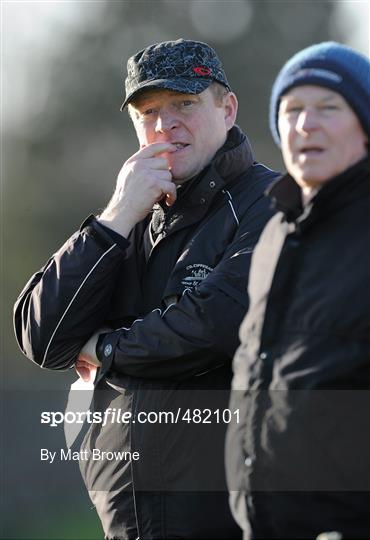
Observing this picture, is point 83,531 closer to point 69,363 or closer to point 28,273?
point 28,273

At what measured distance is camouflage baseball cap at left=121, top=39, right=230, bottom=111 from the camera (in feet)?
10.7

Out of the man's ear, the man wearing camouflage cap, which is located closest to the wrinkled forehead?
the man wearing camouflage cap

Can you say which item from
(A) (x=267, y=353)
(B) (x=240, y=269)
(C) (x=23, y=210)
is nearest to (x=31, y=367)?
(C) (x=23, y=210)

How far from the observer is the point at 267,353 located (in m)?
2.11

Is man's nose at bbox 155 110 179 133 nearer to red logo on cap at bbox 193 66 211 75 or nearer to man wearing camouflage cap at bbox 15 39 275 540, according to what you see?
man wearing camouflage cap at bbox 15 39 275 540

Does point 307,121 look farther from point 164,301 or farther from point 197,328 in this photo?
point 164,301

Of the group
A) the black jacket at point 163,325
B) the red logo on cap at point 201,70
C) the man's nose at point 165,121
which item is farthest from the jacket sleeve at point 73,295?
the red logo on cap at point 201,70

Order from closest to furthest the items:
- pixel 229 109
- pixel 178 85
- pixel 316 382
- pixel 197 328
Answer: pixel 316 382
pixel 197 328
pixel 178 85
pixel 229 109

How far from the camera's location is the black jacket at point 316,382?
204 cm

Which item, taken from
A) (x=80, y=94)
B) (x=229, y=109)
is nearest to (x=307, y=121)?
(x=229, y=109)

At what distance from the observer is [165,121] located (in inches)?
129

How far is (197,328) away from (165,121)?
28.8 inches

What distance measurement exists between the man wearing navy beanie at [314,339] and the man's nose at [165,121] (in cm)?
109

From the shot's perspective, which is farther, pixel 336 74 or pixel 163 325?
pixel 163 325
